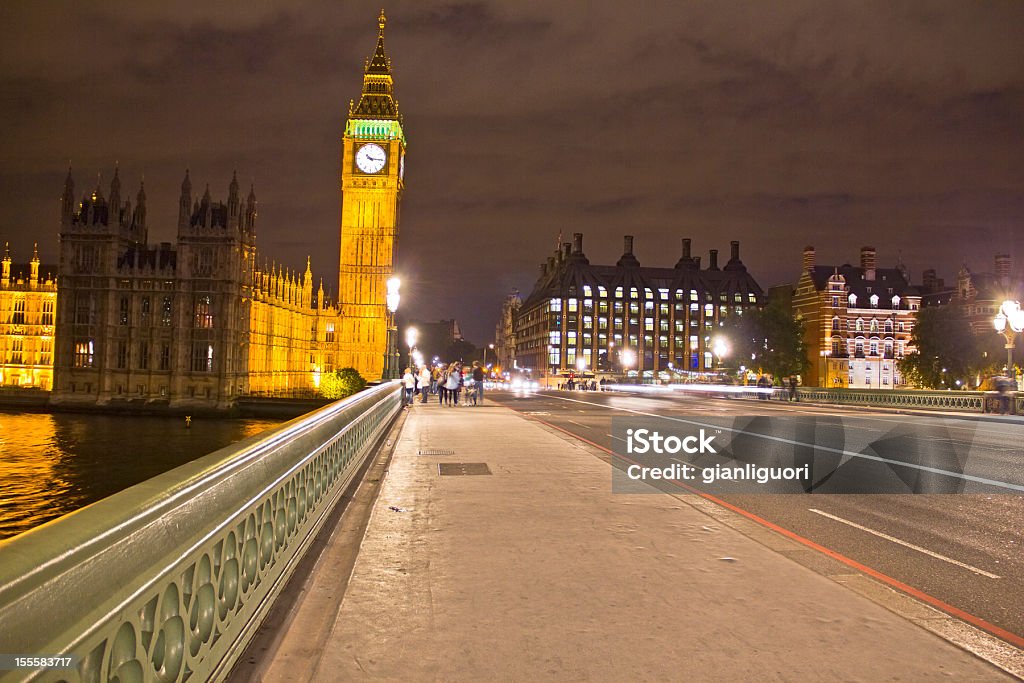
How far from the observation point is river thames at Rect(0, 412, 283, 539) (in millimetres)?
35281

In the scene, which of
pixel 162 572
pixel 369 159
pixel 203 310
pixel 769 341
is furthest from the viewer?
pixel 369 159

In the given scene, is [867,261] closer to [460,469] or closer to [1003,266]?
[1003,266]

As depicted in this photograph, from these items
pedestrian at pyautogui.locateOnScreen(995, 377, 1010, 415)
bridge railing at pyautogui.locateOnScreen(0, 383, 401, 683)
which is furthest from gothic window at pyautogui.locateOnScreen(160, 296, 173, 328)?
bridge railing at pyautogui.locateOnScreen(0, 383, 401, 683)

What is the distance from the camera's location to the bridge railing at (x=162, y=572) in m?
2.23

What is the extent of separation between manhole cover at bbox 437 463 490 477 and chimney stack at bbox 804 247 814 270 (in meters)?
99.2

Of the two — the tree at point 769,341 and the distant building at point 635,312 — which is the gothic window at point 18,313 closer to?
the distant building at point 635,312

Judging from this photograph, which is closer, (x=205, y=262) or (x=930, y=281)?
(x=205, y=262)

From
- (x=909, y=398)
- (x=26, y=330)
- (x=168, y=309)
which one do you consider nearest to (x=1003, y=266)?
(x=909, y=398)

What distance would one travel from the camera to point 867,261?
104 metres

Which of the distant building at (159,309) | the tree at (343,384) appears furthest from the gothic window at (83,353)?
the tree at (343,384)

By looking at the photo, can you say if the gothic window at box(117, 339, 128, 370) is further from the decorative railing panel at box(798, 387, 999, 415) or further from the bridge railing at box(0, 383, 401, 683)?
the bridge railing at box(0, 383, 401, 683)

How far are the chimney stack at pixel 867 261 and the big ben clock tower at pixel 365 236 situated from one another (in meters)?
65.4

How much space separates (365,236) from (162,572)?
4072 inches

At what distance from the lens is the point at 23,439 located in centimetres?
5794
